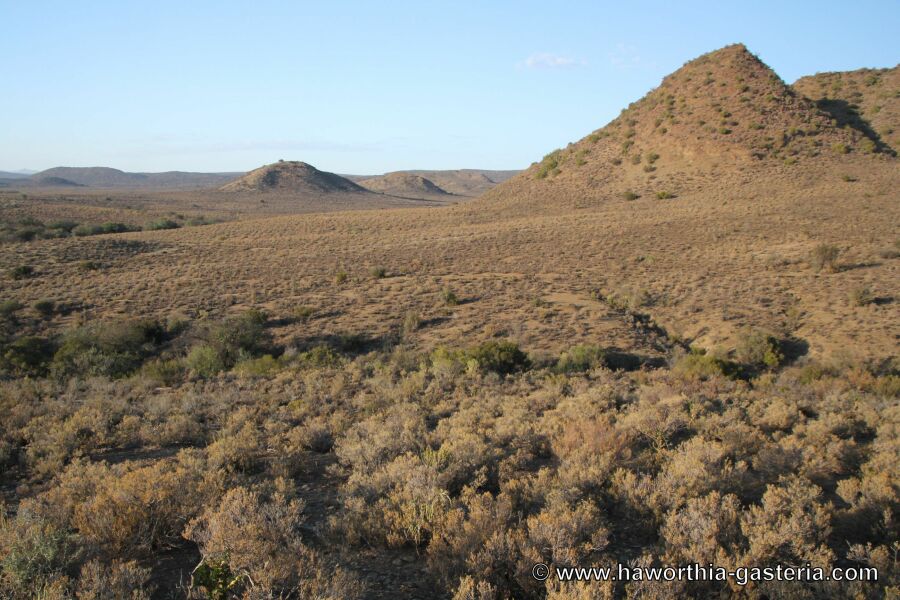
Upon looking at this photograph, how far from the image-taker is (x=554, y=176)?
54.6 meters

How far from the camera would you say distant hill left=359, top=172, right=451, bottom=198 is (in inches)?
5837

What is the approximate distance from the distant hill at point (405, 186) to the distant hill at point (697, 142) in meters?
88.4

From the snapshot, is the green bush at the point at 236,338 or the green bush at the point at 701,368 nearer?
the green bush at the point at 701,368

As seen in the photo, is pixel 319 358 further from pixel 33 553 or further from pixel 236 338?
pixel 33 553

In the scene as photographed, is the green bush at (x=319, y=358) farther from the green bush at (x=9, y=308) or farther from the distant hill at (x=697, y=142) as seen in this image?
the distant hill at (x=697, y=142)

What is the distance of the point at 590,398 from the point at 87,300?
71.3ft

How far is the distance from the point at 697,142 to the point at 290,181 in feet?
311

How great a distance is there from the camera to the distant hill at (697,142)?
44375 millimetres

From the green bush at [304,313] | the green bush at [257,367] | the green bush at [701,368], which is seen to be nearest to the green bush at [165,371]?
the green bush at [257,367]

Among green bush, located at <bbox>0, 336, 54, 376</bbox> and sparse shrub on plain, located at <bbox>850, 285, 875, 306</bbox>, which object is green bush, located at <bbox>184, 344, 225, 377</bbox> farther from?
sparse shrub on plain, located at <bbox>850, 285, 875, 306</bbox>

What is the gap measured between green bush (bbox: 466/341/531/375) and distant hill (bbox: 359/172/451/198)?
130692 mm

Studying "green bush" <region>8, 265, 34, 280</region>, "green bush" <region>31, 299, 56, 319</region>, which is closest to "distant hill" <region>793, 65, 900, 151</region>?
"green bush" <region>31, 299, 56, 319</region>

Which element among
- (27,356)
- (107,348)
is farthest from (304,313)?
(27,356)

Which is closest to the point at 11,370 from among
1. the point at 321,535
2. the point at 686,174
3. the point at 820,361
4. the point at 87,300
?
the point at 87,300
